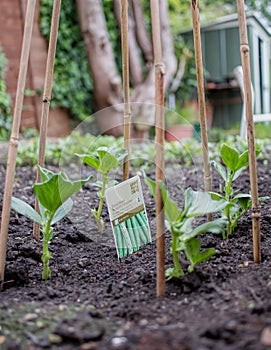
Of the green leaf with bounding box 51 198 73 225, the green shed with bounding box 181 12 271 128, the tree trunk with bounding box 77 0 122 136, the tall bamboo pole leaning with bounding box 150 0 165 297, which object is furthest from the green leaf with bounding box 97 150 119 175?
the green shed with bounding box 181 12 271 128

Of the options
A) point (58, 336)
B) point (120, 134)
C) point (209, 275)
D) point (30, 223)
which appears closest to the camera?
point (58, 336)

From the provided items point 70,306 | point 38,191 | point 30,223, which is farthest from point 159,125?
point 30,223

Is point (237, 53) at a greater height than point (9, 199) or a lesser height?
greater

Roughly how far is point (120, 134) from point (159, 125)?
389cm

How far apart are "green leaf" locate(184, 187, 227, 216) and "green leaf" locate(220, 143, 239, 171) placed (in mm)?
355

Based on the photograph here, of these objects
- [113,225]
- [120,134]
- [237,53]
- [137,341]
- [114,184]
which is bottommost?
[137,341]

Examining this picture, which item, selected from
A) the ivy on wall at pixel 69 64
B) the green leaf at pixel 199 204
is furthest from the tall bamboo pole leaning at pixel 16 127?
the ivy on wall at pixel 69 64

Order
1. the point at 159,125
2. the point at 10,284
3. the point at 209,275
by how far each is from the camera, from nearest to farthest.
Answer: the point at 159,125, the point at 209,275, the point at 10,284

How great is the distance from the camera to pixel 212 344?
3.04 feet

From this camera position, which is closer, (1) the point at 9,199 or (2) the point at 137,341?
(2) the point at 137,341

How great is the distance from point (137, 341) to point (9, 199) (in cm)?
59

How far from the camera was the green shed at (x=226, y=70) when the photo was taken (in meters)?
7.23

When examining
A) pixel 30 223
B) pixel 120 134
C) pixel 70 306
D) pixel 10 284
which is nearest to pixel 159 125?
pixel 70 306

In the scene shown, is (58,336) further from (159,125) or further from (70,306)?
(159,125)
